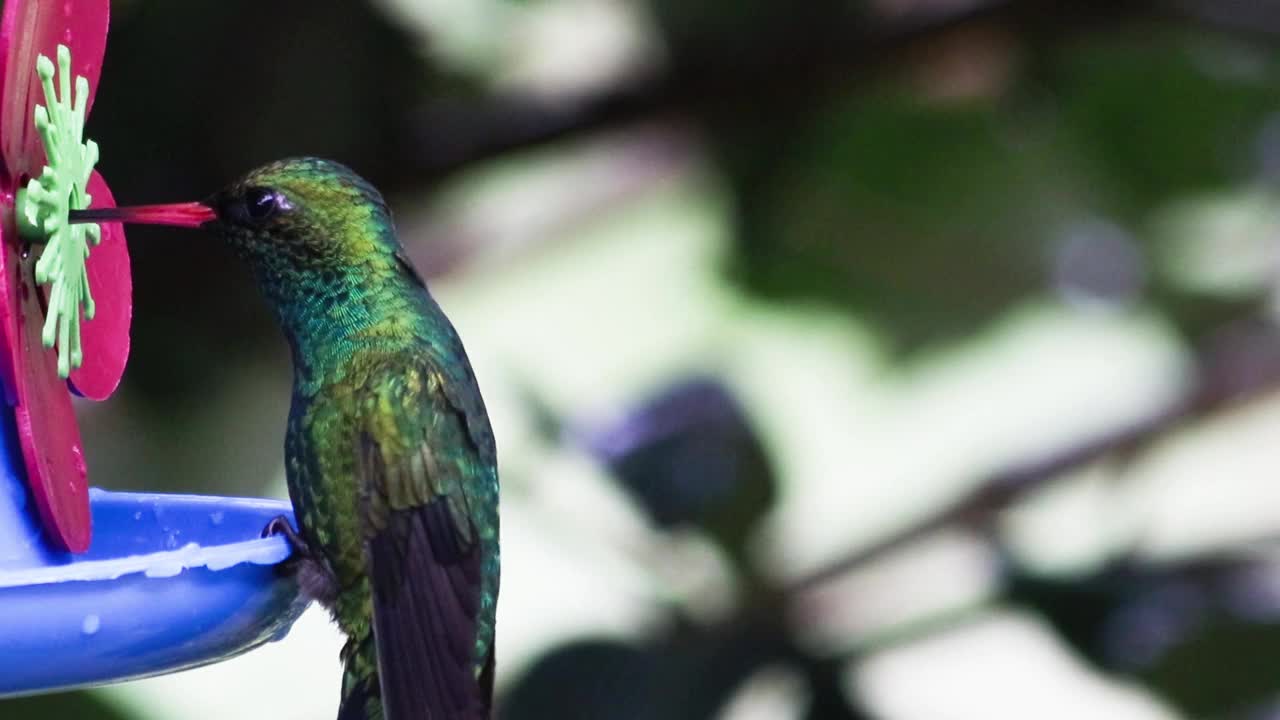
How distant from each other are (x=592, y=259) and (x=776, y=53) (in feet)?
2.90

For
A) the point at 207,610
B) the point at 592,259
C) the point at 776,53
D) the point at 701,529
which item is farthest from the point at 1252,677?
the point at 207,610

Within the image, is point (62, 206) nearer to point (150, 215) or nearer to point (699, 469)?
point (150, 215)

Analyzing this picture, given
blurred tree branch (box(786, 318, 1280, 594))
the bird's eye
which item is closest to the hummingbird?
the bird's eye

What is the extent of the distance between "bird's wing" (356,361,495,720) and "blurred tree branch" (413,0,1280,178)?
1450 mm

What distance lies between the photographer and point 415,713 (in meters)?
1.66

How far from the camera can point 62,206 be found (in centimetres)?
164

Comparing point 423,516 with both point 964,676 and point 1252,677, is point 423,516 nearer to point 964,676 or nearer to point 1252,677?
point 1252,677

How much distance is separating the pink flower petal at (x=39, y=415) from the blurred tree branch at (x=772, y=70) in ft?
5.34

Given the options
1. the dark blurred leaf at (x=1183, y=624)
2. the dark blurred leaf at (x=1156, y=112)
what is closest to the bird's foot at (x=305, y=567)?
the dark blurred leaf at (x=1183, y=624)

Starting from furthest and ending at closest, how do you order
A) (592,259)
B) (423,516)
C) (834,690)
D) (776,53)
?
(592,259) → (776,53) → (834,690) → (423,516)

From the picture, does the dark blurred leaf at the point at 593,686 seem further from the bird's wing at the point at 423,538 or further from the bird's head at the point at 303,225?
the bird's head at the point at 303,225

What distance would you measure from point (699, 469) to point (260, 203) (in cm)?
111

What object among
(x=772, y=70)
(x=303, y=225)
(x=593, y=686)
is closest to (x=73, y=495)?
(x=303, y=225)

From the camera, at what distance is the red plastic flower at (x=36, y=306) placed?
5.17 ft
